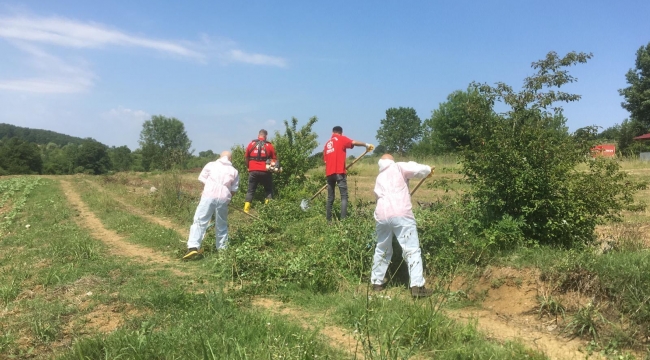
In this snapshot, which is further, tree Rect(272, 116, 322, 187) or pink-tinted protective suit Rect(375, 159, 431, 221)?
tree Rect(272, 116, 322, 187)

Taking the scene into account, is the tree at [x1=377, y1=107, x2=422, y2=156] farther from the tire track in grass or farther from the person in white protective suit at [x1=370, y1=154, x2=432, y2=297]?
the person in white protective suit at [x1=370, y1=154, x2=432, y2=297]

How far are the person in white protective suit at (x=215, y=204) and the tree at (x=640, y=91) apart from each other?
126 feet

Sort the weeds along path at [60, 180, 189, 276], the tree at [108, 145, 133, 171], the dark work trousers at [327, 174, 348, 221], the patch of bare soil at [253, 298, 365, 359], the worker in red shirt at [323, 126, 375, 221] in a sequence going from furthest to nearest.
→ the tree at [108, 145, 133, 171], the worker in red shirt at [323, 126, 375, 221], the dark work trousers at [327, 174, 348, 221], the weeds along path at [60, 180, 189, 276], the patch of bare soil at [253, 298, 365, 359]

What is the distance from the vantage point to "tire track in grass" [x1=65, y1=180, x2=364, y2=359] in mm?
3721

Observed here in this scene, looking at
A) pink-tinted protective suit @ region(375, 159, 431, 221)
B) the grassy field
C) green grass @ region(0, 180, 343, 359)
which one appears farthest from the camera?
pink-tinted protective suit @ region(375, 159, 431, 221)

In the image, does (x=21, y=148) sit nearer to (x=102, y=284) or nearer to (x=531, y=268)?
(x=102, y=284)

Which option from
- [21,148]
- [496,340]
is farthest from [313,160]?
[21,148]

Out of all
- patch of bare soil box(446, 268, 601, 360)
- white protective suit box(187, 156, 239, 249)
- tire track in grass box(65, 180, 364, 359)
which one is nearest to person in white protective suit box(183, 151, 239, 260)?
white protective suit box(187, 156, 239, 249)

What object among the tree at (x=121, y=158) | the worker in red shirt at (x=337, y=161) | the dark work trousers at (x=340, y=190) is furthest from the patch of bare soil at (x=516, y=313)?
the tree at (x=121, y=158)

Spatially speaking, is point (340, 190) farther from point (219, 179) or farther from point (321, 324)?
point (321, 324)

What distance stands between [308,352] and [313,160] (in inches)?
382

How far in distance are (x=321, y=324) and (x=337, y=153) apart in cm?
457

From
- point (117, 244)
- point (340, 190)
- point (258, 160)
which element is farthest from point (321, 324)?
point (258, 160)

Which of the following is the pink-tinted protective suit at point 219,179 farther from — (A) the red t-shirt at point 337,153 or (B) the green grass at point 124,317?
(A) the red t-shirt at point 337,153
